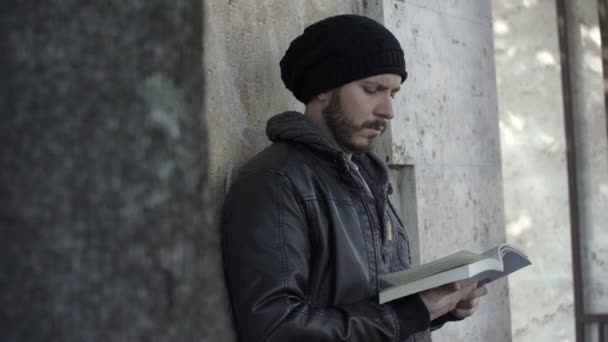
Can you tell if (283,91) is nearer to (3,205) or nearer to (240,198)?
(240,198)

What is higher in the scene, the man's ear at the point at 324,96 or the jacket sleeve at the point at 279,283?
the man's ear at the point at 324,96

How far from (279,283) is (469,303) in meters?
0.61

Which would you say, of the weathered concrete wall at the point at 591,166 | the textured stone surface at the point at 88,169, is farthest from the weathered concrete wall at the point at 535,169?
the textured stone surface at the point at 88,169

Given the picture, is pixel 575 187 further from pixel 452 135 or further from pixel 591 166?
pixel 452 135

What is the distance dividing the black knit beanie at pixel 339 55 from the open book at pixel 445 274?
57 centimetres

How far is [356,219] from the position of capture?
2.65 meters

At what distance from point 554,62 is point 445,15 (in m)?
2.60

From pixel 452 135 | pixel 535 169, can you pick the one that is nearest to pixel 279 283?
pixel 452 135

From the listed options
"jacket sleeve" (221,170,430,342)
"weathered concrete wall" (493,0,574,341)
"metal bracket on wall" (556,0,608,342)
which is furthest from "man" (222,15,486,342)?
"metal bracket on wall" (556,0,608,342)

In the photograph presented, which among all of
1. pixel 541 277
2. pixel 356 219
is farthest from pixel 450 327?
pixel 541 277

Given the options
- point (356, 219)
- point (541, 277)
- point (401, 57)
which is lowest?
point (541, 277)

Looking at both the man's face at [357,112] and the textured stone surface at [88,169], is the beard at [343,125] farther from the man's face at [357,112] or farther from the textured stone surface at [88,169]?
the textured stone surface at [88,169]

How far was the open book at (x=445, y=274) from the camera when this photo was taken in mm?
2273

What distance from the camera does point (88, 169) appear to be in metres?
0.39
